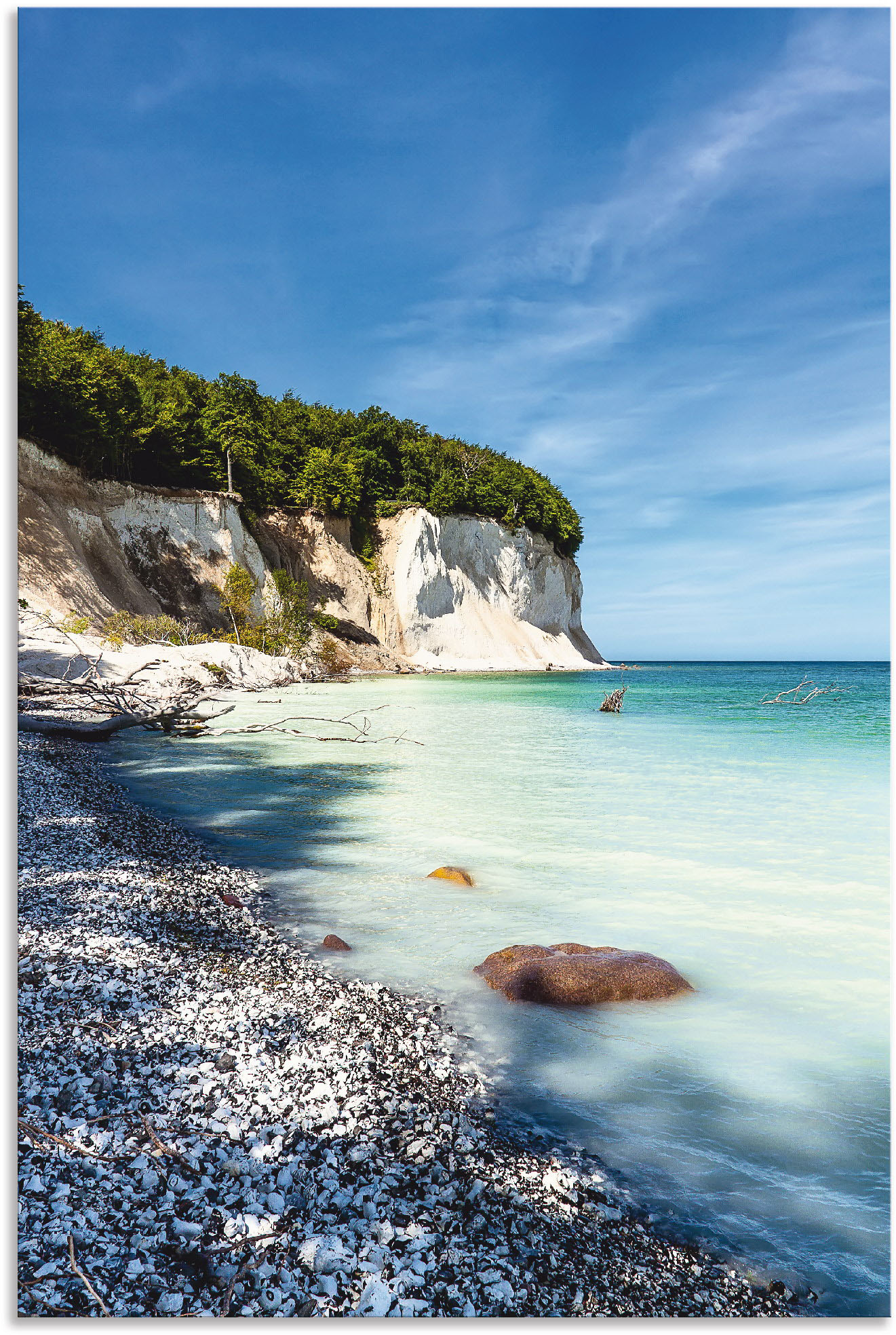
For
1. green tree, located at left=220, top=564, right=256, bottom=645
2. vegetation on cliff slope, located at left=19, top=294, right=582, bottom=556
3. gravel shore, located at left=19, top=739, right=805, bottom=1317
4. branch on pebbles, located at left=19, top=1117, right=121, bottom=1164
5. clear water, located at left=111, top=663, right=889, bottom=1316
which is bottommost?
clear water, located at left=111, top=663, right=889, bottom=1316

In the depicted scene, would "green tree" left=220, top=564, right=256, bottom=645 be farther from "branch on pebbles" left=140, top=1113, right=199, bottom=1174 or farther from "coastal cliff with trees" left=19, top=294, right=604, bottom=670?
"branch on pebbles" left=140, top=1113, right=199, bottom=1174

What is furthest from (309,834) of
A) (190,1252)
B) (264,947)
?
(190,1252)

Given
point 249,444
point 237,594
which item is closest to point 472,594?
point 249,444

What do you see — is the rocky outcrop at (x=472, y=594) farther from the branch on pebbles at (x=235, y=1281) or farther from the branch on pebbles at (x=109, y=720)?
the branch on pebbles at (x=235, y=1281)

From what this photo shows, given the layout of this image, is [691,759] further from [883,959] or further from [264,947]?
[264,947]

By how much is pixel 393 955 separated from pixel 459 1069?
1.40 meters

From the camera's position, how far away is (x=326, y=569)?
154ft

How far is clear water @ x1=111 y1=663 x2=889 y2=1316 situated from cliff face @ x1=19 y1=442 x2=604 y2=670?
19175 millimetres

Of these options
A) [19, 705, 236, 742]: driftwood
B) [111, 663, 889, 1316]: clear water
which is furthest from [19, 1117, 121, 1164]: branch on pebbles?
[19, 705, 236, 742]: driftwood

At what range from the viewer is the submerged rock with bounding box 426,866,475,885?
6219 mm

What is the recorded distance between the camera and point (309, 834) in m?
7.61

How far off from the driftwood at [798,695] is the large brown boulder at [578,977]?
1977 centimetres

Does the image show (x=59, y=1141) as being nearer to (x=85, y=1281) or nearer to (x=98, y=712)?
(x=85, y=1281)

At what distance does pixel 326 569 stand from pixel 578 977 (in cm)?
4483
